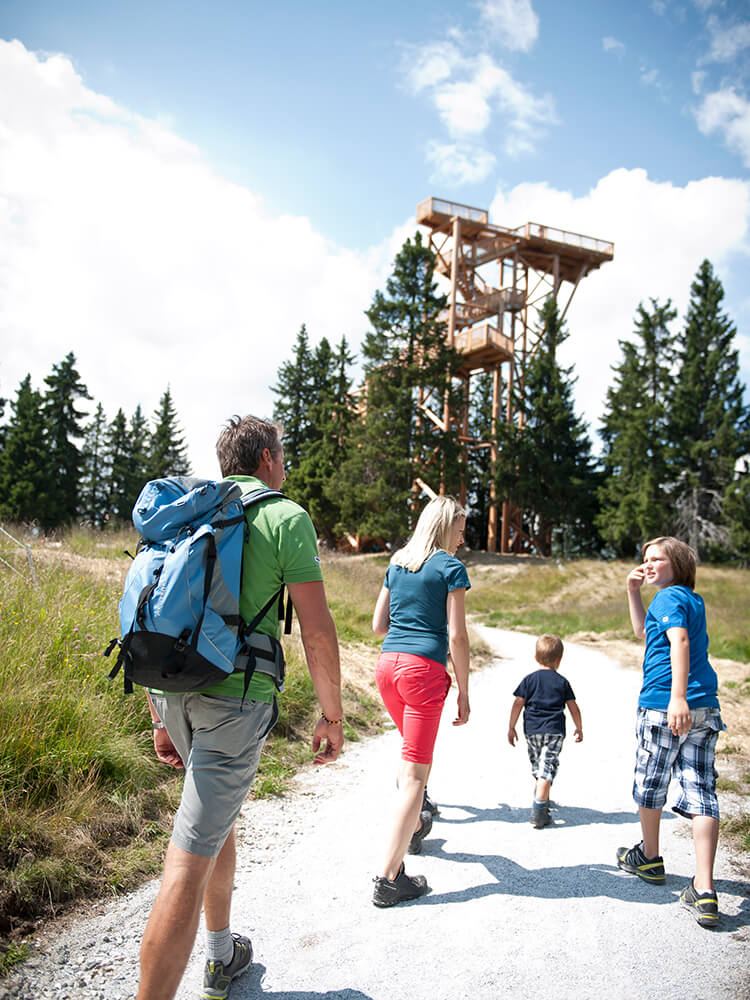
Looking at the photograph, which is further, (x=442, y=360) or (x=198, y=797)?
(x=442, y=360)

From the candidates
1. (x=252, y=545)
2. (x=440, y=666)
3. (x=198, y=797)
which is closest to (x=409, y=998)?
(x=198, y=797)

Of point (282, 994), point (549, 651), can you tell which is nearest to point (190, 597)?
point (282, 994)

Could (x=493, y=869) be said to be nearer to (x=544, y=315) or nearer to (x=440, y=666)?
(x=440, y=666)

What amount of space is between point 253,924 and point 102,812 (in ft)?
3.80

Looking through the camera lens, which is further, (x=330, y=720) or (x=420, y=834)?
(x=420, y=834)

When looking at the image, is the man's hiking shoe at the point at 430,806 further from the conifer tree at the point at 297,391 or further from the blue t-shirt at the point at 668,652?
the conifer tree at the point at 297,391

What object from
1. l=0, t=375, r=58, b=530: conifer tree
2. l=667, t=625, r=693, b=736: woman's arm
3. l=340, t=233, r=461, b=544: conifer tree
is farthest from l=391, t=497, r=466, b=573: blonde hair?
l=0, t=375, r=58, b=530: conifer tree

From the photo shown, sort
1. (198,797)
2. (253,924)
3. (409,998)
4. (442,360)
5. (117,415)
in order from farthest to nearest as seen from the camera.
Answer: (117,415), (442,360), (253,924), (409,998), (198,797)

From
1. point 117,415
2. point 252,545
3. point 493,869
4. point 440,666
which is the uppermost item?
point 117,415

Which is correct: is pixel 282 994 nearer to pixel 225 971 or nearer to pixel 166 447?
pixel 225 971

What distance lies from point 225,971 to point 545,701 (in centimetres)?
278

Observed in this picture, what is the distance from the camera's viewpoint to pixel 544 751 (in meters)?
4.55

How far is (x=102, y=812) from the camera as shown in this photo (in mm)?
3580

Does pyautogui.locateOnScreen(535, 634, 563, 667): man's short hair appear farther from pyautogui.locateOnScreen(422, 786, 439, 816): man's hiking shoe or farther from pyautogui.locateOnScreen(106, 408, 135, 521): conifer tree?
pyautogui.locateOnScreen(106, 408, 135, 521): conifer tree
